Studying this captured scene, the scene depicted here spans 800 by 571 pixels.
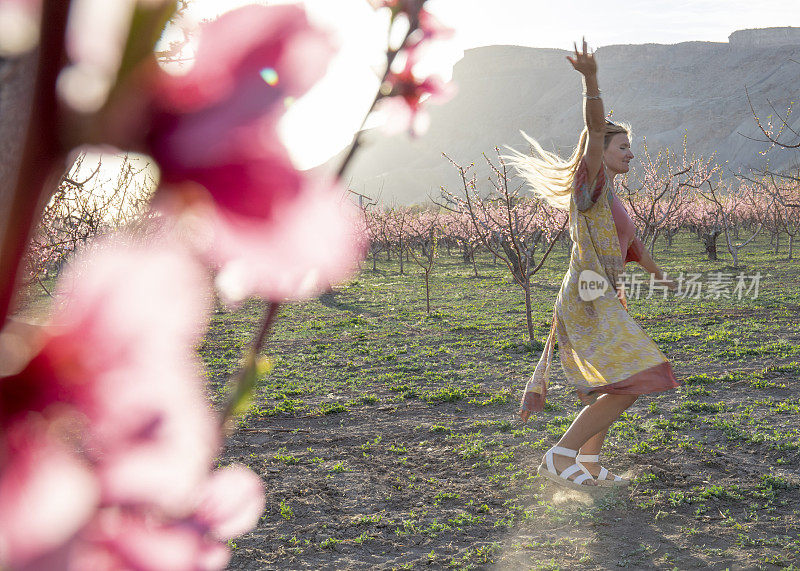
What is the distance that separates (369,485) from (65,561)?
4.35 m

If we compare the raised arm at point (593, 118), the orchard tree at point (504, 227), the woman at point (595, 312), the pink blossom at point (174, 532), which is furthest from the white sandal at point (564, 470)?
the pink blossom at point (174, 532)

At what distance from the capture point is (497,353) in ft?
28.3

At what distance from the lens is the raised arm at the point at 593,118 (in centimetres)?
248

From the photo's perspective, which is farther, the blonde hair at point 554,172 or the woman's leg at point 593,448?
the woman's leg at point 593,448

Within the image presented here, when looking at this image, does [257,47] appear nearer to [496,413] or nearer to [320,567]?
[320,567]

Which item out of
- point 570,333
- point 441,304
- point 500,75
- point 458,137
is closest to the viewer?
point 570,333

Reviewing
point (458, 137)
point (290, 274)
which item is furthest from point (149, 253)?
point (458, 137)

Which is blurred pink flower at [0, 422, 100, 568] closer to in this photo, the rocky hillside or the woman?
the woman

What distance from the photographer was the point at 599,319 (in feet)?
11.7

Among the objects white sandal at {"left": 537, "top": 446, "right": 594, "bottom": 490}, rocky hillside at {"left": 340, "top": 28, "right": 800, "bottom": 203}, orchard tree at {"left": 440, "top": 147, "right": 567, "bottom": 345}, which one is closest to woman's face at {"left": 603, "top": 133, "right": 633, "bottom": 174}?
white sandal at {"left": 537, "top": 446, "right": 594, "bottom": 490}

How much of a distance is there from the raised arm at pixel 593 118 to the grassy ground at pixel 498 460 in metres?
2.00

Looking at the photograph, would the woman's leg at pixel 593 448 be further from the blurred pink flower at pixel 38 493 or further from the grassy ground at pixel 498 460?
the blurred pink flower at pixel 38 493

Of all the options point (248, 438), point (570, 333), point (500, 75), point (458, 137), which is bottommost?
point (248, 438)

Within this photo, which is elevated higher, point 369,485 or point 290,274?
point 290,274
